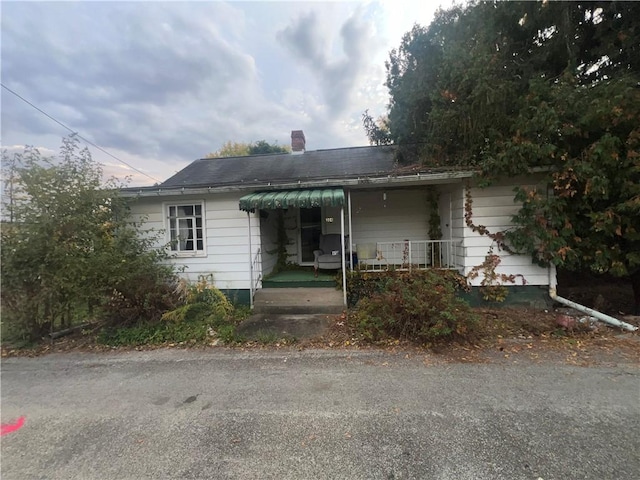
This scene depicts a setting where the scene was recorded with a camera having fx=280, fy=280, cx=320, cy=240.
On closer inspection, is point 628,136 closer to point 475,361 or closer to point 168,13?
point 475,361

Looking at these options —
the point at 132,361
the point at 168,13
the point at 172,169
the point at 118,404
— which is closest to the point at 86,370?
the point at 132,361

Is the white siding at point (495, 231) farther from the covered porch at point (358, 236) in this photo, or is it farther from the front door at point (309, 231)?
the front door at point (309, 231)

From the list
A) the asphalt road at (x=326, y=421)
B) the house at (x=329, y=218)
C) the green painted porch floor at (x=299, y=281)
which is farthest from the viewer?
the green painted porch floor at (x=299, y=281)

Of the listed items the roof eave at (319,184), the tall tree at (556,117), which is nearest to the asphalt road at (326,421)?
the tall tree at (556,117)

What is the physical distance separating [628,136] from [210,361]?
751cm

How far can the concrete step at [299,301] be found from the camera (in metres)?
5.80

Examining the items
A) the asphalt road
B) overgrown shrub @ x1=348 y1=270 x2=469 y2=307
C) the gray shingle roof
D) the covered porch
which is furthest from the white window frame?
overgrown shrub @ x1=348 y1=270 x2=469 y2=307

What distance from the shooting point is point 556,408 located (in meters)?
2.68

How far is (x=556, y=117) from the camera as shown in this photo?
4.66m

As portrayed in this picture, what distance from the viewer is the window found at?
22.6 ft

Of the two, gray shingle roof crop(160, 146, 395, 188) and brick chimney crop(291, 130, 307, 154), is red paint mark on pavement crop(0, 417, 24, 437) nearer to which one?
gray shingle roof crop(160, 146, 395, 188)

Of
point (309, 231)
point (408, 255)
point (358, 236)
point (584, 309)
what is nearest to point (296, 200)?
point (309, 231)

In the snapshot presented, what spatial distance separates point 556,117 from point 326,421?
576cm

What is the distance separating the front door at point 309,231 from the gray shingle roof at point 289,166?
3.73 feet
